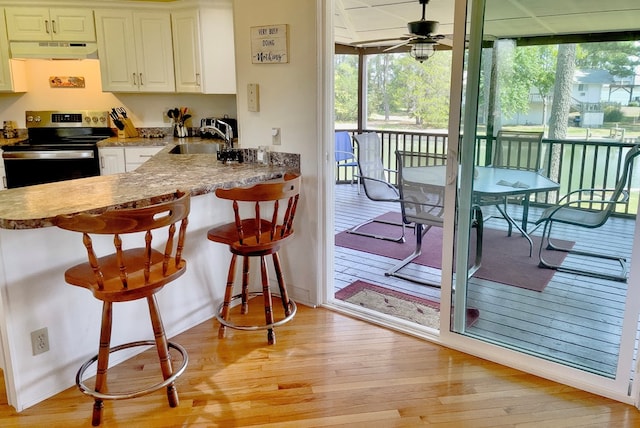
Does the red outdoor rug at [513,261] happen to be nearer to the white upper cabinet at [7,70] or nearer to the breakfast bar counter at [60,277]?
the breakfast bar counter at [60,277]

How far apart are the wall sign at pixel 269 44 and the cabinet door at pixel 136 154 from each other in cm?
171

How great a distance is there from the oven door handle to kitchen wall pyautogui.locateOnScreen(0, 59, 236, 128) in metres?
0.81

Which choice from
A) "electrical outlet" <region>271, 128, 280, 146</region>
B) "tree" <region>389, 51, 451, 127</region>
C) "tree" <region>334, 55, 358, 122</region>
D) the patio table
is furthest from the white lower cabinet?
"tree" <region>389, 51, 451, 127</region>

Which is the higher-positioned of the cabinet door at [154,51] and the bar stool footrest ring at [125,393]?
the cabinet door at [154,51]

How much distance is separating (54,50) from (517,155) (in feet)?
13.3

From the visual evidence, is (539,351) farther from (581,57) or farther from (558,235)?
(581,57)

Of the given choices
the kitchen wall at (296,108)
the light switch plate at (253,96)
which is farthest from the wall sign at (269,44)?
the light switch plate at (253,96)

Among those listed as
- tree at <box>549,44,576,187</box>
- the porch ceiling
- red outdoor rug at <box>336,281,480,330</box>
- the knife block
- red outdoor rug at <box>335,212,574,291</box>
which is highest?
the porch ceiling

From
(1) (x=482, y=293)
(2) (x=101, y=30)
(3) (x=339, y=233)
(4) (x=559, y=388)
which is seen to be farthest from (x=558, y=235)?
(2) (x=101, y=30)

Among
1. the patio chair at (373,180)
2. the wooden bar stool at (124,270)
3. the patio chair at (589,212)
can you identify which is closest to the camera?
the wooden bar stool at (124,270)

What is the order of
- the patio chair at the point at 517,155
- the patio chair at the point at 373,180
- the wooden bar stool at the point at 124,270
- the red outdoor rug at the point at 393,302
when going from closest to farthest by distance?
the wooden bar stool at the point at 124,270 < the patio chair at the point at 517,155 < the red outdoor rug at the point at 393,302 < the patio chair at the point at 373,180

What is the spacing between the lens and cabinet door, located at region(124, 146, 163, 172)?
4.32m

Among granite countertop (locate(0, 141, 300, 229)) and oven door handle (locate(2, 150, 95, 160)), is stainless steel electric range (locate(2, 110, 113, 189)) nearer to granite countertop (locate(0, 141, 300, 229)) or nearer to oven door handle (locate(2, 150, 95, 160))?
oven door handle (locate(2, 150, 95, 160))

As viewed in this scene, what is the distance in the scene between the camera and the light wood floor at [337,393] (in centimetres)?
204
